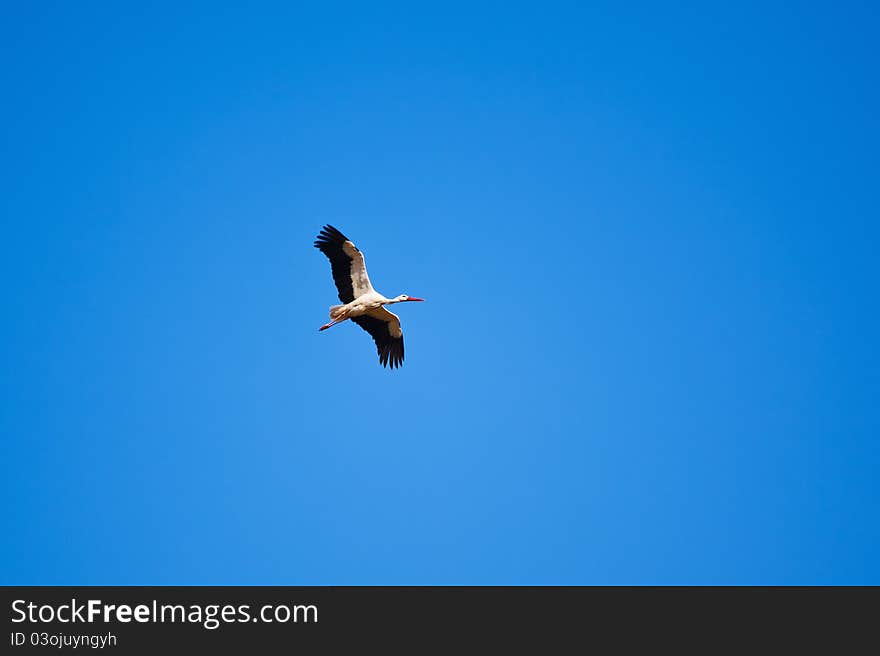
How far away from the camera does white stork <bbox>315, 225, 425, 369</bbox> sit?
1019 inches

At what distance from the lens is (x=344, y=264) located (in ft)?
85.7

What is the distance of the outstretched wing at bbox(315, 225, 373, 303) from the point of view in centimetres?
2581

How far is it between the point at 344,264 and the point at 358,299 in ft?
2.78

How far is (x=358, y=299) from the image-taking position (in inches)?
1035

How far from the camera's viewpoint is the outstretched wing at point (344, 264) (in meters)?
25.8

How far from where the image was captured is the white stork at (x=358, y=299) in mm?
25891
